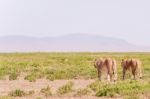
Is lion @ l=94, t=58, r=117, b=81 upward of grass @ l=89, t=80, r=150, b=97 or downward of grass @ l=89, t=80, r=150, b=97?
upward

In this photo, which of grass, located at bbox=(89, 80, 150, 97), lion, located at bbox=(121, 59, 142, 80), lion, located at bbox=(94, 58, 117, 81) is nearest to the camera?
grass, located at bbox=(89, 80, 150, 97)

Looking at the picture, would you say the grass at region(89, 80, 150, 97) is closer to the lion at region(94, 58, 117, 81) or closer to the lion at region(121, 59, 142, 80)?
the lion at region(94, 58, 117, 81)

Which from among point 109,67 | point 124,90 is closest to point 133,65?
point 109,67

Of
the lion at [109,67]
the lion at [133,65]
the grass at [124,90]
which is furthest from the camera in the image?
the lion at [133,65]

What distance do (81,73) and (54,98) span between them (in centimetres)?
1309

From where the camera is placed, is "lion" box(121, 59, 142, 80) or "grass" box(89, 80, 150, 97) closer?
"grass" box(89, 80, 150, 97)

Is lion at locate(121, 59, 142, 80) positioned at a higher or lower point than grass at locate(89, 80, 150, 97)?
higher

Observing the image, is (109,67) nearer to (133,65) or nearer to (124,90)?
(133,65)

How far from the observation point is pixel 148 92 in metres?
17.7

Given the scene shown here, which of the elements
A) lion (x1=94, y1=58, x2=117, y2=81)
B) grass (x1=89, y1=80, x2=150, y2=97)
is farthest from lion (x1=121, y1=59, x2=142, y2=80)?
grass (x1=89, y1=80, x2=150, y2=97)

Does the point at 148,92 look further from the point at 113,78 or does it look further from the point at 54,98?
the point at 113,78

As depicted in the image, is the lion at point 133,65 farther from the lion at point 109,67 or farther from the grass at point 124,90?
the grass at point 124,90

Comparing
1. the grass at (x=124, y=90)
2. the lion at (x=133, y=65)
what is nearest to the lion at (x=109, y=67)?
the lion at (x=133, y=65)

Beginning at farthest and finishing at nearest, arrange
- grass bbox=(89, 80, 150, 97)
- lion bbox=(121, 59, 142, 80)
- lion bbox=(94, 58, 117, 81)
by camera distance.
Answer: lion bbox=(121, 59, 142, 80)
lion bbox=(94, 58, 117, 81)
grass bbox=(89, 80, 150, 97)
